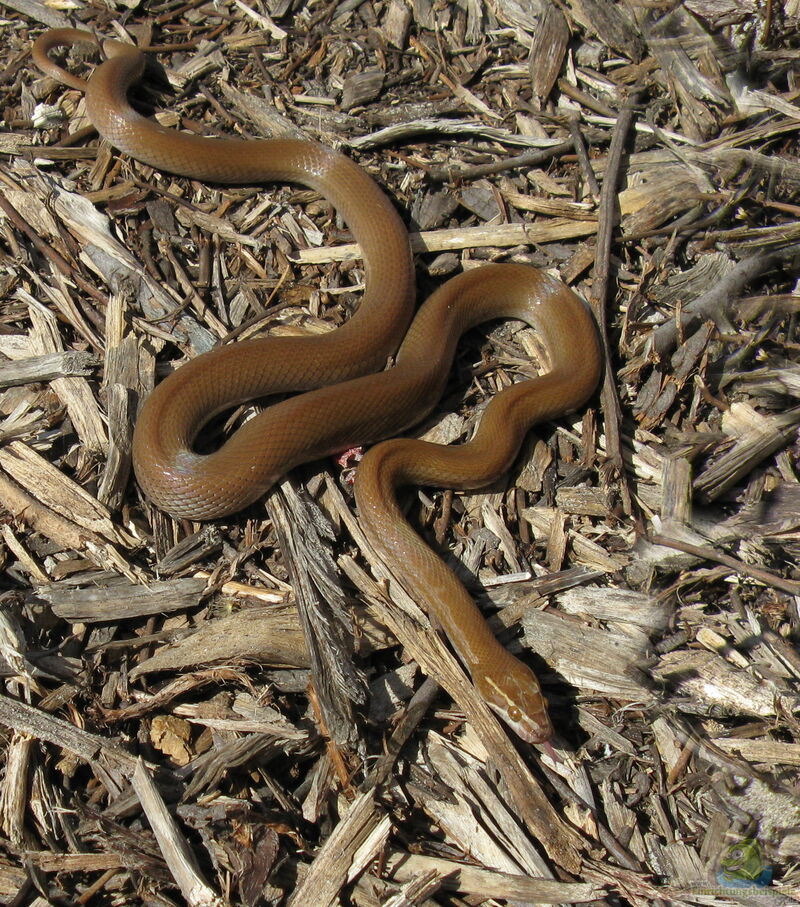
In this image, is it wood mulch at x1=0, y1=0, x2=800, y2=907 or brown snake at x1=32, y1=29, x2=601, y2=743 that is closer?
wood mulch at x1=0, y1=0, x2=800, y2=907

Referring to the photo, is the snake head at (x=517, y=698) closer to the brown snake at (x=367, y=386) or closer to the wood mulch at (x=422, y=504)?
the brown snake at (x=367, y=386)

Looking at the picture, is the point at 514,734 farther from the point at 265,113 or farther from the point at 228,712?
the point at 265,113

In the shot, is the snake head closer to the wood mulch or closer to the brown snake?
the brown snake

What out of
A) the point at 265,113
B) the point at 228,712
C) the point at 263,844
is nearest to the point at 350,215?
the point at 265,113

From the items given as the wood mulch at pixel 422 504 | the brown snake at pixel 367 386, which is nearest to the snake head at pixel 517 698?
the brown snake at pixel 367 386

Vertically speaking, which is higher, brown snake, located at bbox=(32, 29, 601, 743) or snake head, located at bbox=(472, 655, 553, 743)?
brown snake, located at bbox=(32, 29, 601, 743)

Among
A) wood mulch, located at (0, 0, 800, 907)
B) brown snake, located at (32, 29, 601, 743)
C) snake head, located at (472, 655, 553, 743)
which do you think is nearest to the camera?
wood mulch, located at (0, 0, 800, 907)

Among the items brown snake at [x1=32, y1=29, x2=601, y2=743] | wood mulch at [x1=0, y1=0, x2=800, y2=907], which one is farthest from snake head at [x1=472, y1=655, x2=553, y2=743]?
wood mulch at [x1=0, y1=0, x2=800, y2=907]
